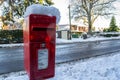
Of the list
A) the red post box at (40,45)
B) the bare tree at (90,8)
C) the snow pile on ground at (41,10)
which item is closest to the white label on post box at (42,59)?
the red post box at (40,45)

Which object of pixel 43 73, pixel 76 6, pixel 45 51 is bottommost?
pixel 43 73

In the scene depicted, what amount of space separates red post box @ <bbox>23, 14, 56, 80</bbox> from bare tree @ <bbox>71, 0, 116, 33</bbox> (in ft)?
143

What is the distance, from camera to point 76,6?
47188 mm

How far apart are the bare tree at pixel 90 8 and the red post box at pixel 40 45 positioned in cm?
4349

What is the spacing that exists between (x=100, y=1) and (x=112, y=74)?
4378cm

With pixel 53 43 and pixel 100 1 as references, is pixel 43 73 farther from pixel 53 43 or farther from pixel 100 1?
pixel 100 1

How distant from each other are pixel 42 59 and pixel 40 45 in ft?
0.85

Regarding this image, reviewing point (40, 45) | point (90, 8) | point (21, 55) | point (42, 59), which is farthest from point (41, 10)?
point (90, 8)

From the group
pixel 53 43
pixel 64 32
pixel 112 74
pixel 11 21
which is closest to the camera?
pixel 53 43

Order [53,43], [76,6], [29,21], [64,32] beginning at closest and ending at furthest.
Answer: [29,21], [53,43], [64,32], [76,6]

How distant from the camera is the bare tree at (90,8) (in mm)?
47219

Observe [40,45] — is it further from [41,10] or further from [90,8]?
[90,8]

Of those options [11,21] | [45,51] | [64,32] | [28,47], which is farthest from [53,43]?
[64,32]

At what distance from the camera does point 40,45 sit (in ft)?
12.9
